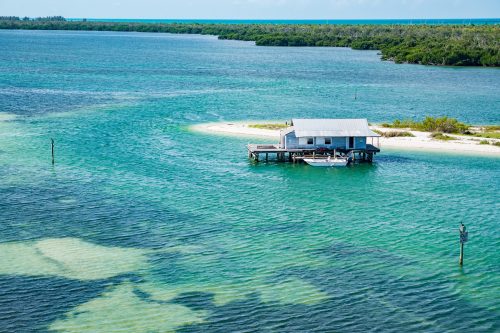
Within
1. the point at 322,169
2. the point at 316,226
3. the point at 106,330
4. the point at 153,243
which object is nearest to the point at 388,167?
the point at 322,169

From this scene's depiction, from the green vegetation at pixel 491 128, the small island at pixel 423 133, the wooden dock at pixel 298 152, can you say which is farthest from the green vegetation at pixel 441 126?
the wooden dock at pixel 298 152

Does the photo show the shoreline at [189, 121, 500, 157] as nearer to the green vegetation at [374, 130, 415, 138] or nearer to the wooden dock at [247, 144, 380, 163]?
the green vegetation at [374, 130, 415, 138]

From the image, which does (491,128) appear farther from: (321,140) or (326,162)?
(326,162)

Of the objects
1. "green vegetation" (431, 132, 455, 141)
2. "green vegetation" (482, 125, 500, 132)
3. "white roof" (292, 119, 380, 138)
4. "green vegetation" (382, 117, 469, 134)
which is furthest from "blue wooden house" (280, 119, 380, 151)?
"green vegetation" (482, 125, 500, 132)

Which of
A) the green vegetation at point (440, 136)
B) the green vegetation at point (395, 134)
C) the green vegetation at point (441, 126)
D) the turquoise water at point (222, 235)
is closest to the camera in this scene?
the turquoise water at point (222, 235)

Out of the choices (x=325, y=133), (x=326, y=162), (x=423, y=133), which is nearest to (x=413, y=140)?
(x=423, y=133)

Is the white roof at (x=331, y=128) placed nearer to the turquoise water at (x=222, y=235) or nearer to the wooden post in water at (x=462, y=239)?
the turquoise water at (x=222, y=235)
